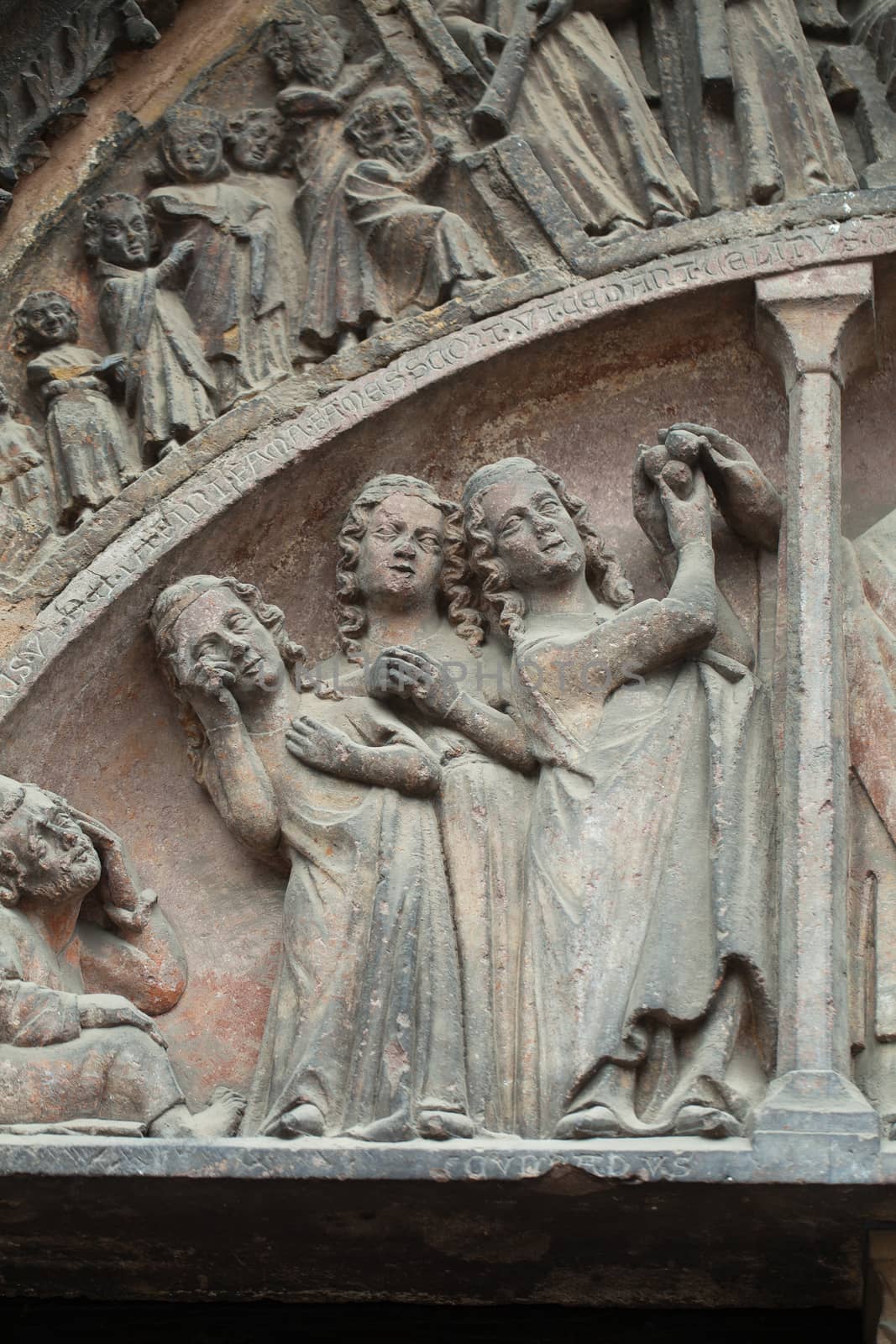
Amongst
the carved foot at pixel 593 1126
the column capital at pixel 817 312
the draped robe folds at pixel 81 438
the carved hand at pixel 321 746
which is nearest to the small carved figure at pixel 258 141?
the draped robe folds at pixel 81 438

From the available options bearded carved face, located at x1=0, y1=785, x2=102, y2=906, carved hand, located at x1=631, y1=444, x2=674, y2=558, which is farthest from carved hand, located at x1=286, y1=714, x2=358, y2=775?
carved hand, located at x1=631, y1=444, x2=674, y2=558

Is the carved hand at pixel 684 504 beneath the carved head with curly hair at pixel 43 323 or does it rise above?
beneath

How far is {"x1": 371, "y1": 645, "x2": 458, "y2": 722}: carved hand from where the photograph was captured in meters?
7.23

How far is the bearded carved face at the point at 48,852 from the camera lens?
23.1ft

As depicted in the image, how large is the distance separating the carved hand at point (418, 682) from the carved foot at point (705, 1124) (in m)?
1.52

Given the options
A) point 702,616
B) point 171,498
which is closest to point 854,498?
point 702,616

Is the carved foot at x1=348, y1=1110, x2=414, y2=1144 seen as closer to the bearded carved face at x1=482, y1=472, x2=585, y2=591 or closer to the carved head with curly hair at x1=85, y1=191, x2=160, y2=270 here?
the bearded carved face at x1=482, y1=472, x2=585, y2=591

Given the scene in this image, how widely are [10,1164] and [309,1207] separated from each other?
2.63 ft

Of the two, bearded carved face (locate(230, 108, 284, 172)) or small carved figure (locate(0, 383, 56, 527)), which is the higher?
bearded carved face (locate(230, 108, 284, 172))

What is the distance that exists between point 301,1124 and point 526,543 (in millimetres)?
1938

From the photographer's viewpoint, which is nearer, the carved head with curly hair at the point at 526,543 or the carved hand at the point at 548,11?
the carved head with curly hair at the point at 526,543

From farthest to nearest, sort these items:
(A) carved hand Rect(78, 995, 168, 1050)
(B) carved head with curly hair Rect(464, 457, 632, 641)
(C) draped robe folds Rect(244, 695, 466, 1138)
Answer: (B) carved head with curly hair Rect(464, 457, 632, 641) < (A) carved hand Rect(78, 995, 168, 1050) < (C) draped robe folds Rect(244, 695, 466, 1138)

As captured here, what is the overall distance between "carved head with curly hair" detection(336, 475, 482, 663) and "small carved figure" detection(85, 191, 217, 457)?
63cm

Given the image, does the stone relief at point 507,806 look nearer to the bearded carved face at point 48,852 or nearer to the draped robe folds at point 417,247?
the bearded carved face at point 48,852
